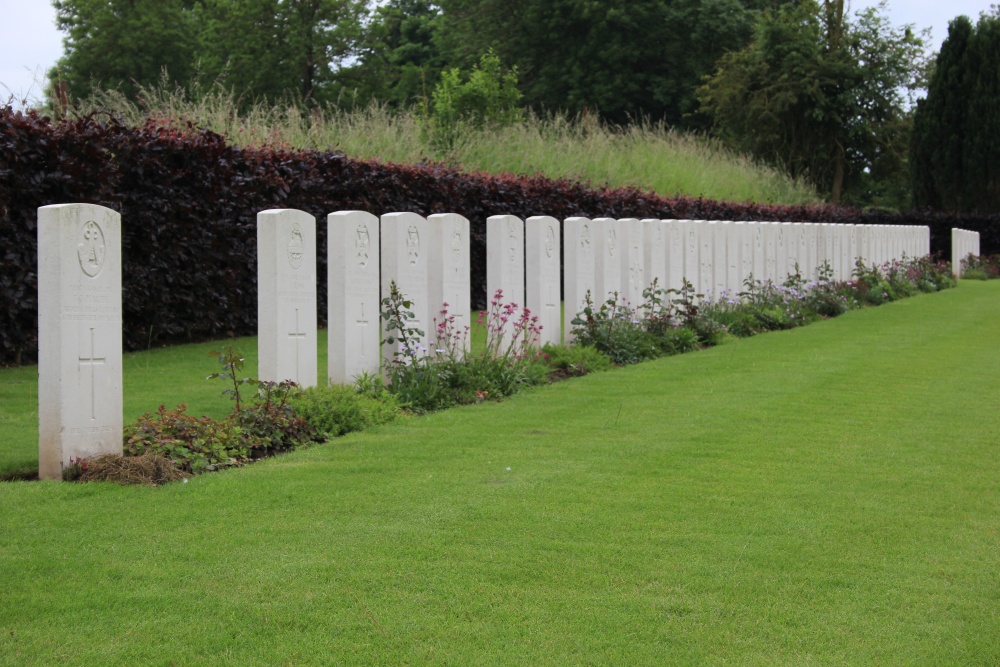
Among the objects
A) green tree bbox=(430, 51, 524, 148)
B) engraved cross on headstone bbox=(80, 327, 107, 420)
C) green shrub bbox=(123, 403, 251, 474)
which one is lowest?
green shrub bbox=(123, 403, 251, 474)

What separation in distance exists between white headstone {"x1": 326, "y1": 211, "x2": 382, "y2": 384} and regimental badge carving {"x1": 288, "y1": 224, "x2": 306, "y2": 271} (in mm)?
450

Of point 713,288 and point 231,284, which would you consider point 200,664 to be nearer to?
point 231,284

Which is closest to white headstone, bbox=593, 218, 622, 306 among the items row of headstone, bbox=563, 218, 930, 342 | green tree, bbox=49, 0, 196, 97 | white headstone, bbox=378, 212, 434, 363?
row of headstone, bbox=563, 218, 930, 342

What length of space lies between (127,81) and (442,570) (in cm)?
4103

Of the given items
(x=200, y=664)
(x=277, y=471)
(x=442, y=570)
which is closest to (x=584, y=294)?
(x=277, y=471)

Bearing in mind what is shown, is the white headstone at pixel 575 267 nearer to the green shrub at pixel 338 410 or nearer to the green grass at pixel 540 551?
the green grass at pixel 540 551

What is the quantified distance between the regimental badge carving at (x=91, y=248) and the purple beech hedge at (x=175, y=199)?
135 inches

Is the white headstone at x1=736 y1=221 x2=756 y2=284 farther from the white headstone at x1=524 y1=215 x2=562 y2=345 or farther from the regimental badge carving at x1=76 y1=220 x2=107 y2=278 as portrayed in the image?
the regimental badge carving at x1=76 y1=220 x2=107 y2=278

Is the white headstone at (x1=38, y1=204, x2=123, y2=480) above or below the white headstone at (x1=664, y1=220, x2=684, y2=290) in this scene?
below

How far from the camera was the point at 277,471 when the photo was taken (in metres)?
5.34

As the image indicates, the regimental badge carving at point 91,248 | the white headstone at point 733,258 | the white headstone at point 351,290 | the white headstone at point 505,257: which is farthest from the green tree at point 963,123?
the regimental badge carving at point 91,248

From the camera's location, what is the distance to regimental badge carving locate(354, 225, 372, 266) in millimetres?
7277

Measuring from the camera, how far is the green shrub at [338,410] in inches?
253

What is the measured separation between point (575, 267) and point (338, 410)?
4336mm
